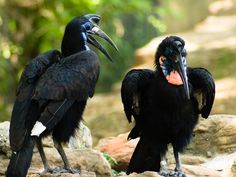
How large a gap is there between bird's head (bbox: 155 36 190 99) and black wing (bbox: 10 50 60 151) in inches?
38.6

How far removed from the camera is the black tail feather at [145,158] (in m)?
6.98

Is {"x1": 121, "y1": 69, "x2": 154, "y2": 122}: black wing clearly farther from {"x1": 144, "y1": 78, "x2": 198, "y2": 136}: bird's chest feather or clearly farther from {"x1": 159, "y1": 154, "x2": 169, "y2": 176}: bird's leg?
{"x1": 159, "y1": 154, "x2": 169, "y2": 176}: bird's leg

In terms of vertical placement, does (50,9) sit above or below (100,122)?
above

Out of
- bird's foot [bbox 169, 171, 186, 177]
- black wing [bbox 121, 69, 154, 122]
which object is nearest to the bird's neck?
black wing [bbox 121, 69, 154, 122]

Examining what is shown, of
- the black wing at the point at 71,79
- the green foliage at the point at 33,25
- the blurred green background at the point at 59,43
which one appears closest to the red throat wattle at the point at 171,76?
the black wing at the point at 71,79

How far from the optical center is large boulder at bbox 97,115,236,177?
7.86 meters

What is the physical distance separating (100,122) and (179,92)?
20.3 ft

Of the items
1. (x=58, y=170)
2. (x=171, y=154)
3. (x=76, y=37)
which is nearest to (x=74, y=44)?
(x=76, y=37)

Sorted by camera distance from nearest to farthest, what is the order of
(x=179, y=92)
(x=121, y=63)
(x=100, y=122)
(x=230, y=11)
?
(x=179, y=92)
(x=100, y=122)
(x=121, y=63)
(x=230, y=11)

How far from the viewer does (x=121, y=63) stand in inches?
750

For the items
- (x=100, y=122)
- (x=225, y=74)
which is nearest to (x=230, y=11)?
(x=225, y=74)

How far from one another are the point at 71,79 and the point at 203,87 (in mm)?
1280

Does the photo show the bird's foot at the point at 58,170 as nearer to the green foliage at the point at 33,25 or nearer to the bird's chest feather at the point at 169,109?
the bird's chest feather at the point at 169,109

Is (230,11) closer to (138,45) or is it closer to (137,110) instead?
(138,45)
